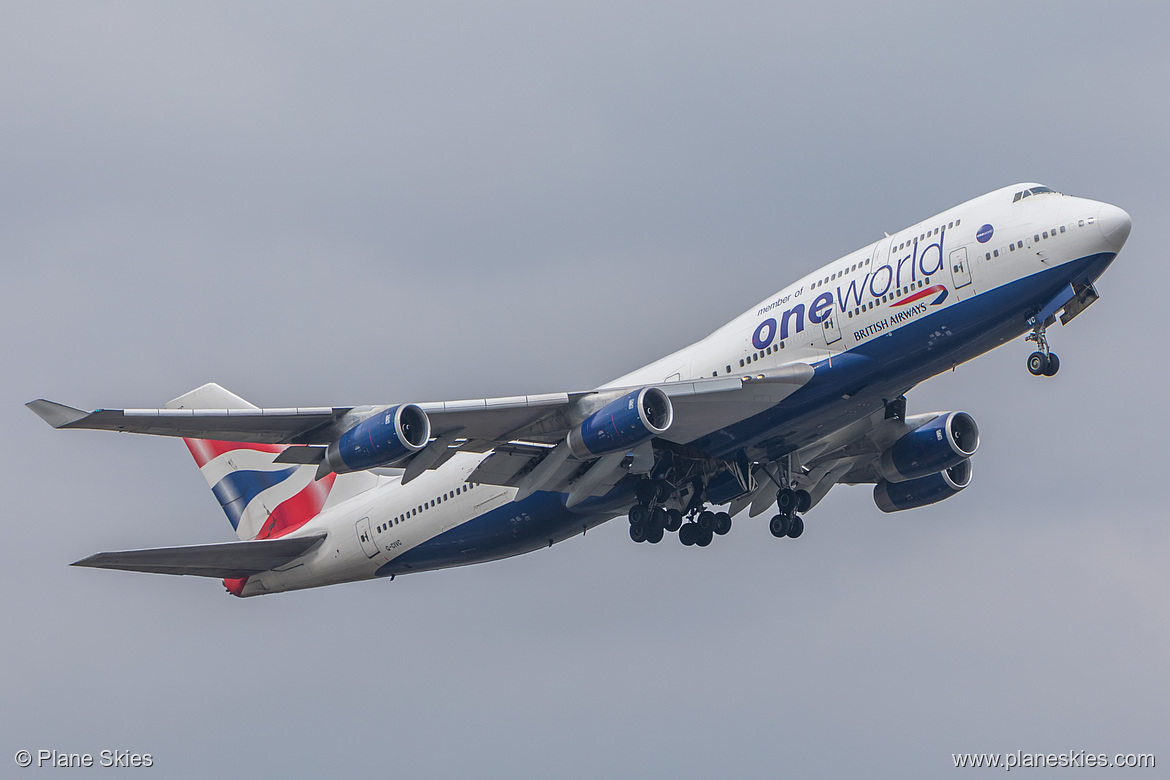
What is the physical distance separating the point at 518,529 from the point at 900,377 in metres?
11.8

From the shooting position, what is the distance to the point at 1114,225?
31984 mm

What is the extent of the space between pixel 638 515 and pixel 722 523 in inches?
123

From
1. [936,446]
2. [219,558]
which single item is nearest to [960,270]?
[936,446]

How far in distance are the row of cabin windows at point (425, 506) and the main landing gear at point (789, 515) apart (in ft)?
28.7

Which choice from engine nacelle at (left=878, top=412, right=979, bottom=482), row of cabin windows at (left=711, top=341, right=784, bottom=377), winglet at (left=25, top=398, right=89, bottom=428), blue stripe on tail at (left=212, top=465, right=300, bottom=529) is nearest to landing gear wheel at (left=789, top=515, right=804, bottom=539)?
engine nacelle at (left=878, top=412, right=979, bottom=482)

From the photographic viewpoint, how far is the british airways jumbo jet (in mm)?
32562

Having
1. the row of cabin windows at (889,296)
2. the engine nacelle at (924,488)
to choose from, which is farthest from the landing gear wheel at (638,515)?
the engine nacelle at (924,488)

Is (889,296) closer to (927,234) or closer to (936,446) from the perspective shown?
(927,234)

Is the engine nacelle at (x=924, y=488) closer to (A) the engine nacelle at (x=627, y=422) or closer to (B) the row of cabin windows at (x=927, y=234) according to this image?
(B) the row of cabin windows at (x=927, y=234)

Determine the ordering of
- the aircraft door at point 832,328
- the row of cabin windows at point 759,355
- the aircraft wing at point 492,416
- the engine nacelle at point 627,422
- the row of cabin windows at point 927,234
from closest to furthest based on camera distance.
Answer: the aircraft wing at point 492,416 < the engine nacelle at point 627,422 < the row of cabin windows at point 927,234 < the aircraft door at point 832,328 < the row of cabin windows at point 759,355

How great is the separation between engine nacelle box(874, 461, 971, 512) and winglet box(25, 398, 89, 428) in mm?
24910

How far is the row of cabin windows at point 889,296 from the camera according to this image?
3319 cm

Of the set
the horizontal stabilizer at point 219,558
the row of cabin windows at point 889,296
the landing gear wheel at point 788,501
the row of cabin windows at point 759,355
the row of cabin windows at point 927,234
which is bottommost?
the landing gear wheel at point 788,501

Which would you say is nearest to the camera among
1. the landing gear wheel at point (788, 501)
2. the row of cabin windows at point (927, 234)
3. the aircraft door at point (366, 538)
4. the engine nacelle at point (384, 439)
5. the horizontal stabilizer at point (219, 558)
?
the engine nacelle at point (384, 439)
